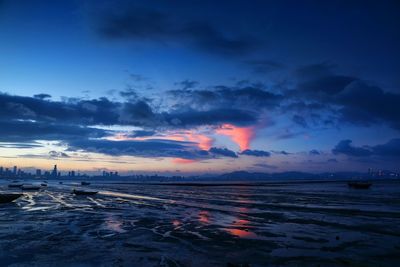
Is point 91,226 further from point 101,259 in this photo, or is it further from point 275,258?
point 275,258

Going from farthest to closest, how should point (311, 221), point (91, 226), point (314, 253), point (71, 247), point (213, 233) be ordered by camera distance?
point (311, 221) < point (91, 226) < point (213, 233) < point (71, 247) < point (314, 253)

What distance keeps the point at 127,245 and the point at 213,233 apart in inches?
257

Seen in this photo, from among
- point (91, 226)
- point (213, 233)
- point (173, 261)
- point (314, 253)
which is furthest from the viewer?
point (91, 226)

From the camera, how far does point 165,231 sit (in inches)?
963

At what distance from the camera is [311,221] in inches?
1154

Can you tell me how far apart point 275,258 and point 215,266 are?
332 centimetres

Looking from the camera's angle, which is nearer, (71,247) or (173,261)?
(173,261)

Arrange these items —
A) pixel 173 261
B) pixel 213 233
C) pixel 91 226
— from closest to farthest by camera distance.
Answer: pixel 173 261 < pixel 213 233 < pixel 91 226

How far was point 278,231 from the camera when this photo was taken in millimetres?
24016

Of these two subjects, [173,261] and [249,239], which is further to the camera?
[249,239]

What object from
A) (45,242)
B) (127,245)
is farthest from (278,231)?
(45,242)

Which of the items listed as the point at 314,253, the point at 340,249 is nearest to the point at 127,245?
the point at 314,253

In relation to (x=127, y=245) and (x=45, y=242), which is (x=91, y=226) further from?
(x=127, y=245)

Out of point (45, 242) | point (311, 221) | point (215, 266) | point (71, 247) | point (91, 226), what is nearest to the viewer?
point (215, 266)
